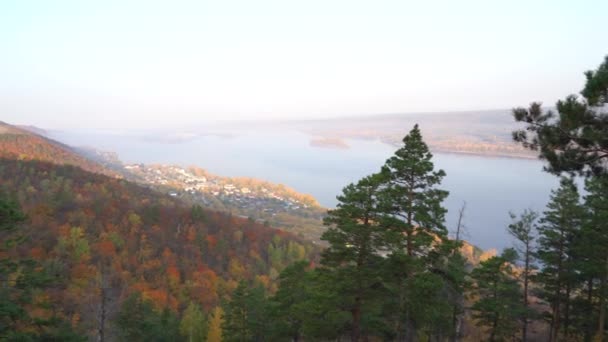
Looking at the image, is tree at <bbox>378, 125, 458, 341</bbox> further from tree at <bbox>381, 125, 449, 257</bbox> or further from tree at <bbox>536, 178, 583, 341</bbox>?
tree at <bbox>536, 178, 583, 341</bbox>

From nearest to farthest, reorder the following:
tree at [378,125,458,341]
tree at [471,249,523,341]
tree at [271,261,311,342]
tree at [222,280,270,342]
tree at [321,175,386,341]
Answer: tree at [378,125,458,341], tree at [321,175,386,341], tree at [471,249,523,341], tree at [271,261,311,342], tree at [222,280,270,342]

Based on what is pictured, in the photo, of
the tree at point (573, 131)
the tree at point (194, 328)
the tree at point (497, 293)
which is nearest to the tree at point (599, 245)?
the tree at point (497, 293)

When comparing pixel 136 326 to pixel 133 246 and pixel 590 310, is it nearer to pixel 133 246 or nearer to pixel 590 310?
pixel 590 310

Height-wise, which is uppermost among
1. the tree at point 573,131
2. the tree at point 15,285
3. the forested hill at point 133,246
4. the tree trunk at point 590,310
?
the tree at point 573,131

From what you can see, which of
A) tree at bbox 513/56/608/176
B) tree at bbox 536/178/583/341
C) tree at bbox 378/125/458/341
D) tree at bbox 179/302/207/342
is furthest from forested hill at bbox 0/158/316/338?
tree at bbox 513/56/608/176

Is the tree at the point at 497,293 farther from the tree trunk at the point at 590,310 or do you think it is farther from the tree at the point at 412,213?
the tree at the point at 412,213

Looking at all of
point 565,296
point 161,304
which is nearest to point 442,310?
A: point 565,296

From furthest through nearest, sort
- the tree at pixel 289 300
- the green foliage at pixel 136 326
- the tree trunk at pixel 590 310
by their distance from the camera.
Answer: the green foliage at pixel 136 326 < the tree at pixel 289 300 < the tree trunk at pixel 590 310
